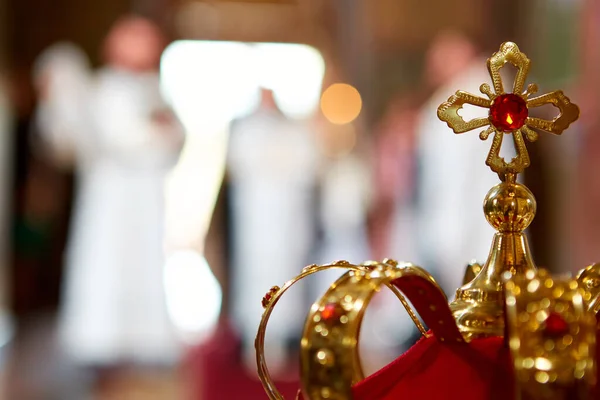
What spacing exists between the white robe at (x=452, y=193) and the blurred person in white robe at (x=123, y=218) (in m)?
1.05

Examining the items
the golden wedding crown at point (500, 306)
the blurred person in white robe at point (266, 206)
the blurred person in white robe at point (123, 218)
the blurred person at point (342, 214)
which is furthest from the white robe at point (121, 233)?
the golden wedding crown at point (500, 306)

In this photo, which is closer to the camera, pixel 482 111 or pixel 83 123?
pixel 482 111

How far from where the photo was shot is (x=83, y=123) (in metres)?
3.35

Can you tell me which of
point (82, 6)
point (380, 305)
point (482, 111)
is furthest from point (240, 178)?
point (82, 6)

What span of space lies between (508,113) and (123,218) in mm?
2979

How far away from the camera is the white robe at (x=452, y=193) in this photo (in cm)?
244

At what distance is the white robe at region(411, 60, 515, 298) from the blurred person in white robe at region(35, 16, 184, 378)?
3.44ft

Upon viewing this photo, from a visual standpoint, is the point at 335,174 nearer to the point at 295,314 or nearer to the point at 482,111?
the point at 295,314

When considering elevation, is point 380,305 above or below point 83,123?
below

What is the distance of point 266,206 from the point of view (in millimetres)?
3490

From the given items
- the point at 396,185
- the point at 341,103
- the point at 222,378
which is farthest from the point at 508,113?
the point at 341,103

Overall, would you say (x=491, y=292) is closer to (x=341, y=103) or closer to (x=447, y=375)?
(x=447, y=375)

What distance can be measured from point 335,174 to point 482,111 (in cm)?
246

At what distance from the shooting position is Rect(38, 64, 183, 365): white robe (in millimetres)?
3227
